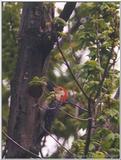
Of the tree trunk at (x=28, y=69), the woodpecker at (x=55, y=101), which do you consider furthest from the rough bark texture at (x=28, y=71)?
the woodpecker at (x=55, y=101)

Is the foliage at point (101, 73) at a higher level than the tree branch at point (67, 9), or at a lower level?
lower

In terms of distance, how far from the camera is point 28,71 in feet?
13.0

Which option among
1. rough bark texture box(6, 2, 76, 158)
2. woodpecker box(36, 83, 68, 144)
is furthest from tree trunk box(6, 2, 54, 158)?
woodpecker box(36, 83, 68, 144)

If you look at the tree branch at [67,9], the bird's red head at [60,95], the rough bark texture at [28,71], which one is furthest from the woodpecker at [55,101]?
the tree branch at [67,9]

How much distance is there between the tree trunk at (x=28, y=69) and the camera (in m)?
3.86

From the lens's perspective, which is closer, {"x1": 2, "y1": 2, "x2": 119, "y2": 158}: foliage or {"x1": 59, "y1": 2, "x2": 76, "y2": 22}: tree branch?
{"x1": 2, "y1": 2, "x2": 119, "y2": 158}: foliage

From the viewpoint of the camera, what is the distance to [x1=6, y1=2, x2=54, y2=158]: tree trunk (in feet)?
12.7

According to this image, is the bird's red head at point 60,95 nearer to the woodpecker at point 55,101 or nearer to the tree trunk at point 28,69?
the woodpecker at point 55,101

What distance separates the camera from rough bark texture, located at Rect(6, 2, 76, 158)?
3863 mm

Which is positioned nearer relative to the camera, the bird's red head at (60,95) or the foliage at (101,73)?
the foliage at (101,73)

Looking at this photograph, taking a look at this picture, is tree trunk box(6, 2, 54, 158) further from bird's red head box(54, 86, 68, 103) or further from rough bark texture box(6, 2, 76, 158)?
bird's red head box(54, 86, 68, 103)

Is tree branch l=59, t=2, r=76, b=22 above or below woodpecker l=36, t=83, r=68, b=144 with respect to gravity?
above

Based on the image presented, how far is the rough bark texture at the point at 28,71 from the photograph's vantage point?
3.86m

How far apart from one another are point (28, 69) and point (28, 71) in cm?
2
